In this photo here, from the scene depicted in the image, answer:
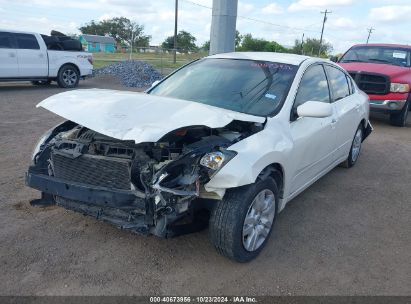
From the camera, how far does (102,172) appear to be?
3176mm

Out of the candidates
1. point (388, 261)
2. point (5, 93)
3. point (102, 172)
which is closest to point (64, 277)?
point (102, 172)

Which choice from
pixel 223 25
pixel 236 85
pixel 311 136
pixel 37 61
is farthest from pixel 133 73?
pixel 311 136

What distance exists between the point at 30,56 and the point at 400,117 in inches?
449

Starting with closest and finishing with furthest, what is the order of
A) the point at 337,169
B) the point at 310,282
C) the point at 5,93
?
1. the point at 310,282
2. the point at 337,169
3. the point at 5,93

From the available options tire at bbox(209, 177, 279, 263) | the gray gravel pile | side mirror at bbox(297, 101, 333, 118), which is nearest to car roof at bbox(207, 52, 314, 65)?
side mirror at bbox(297, 101, 333, 118)

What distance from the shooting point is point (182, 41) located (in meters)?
66.6

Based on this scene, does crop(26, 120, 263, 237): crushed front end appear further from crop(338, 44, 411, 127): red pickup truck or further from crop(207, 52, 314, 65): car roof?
crop(338, 44, 411, 127): red pickup truck

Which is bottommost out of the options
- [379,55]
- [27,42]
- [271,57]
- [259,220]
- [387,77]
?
[259,220]

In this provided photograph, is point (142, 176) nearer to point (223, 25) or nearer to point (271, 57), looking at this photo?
point (271, 57)

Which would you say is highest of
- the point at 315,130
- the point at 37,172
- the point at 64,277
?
the point at 315,130

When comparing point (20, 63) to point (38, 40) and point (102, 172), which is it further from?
point (102, 172)

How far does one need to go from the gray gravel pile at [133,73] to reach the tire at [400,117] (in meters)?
10.2

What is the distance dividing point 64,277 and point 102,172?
34.9 inches

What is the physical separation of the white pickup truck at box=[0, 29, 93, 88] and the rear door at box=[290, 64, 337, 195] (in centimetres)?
1078
